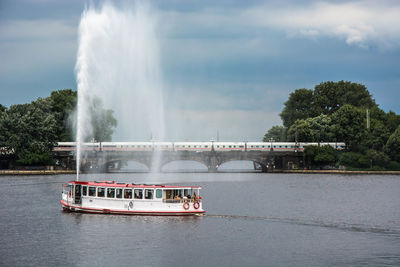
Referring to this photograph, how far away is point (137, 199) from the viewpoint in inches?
2168

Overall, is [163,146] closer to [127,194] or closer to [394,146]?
[394,146]

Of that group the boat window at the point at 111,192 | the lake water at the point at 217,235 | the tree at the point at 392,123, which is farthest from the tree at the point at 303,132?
the boat window at the point at 111,192

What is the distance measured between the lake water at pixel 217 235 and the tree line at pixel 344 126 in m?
72.2

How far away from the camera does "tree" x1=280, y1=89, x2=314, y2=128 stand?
557 feet

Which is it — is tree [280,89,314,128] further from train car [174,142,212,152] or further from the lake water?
the lake water

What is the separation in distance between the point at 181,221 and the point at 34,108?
87.2 meters

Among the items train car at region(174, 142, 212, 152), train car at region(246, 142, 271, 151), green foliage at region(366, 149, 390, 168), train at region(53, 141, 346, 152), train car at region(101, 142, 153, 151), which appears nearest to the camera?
green foliage at region(366, 149, 390, 168)

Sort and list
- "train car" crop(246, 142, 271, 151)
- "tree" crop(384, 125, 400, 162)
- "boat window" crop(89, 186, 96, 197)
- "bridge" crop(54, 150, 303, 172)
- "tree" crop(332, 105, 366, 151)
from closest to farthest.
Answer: "boat window" crop(89, 186, 96, 197), "tree" crop(384, 125, 400, 162), "bridge" crop(54, 150, 303, 172), "tree" crop(332, 105, 366, 151), "train car" crop(246, 142, 271, 151)

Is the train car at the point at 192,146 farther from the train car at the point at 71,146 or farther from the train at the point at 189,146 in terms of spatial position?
the train car at the point at 71,146

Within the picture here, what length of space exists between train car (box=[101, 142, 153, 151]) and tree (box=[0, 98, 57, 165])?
15886 mm

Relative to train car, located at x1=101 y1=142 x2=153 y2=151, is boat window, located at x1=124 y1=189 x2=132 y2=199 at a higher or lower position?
lower

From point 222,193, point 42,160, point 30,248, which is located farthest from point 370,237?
point 42,160

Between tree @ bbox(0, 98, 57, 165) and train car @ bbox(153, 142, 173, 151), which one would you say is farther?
train car @ bbox(153, 142, 173, 151)

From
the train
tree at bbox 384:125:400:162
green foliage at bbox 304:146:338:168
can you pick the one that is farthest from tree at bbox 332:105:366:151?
tree at bbox 384:125:400:162
